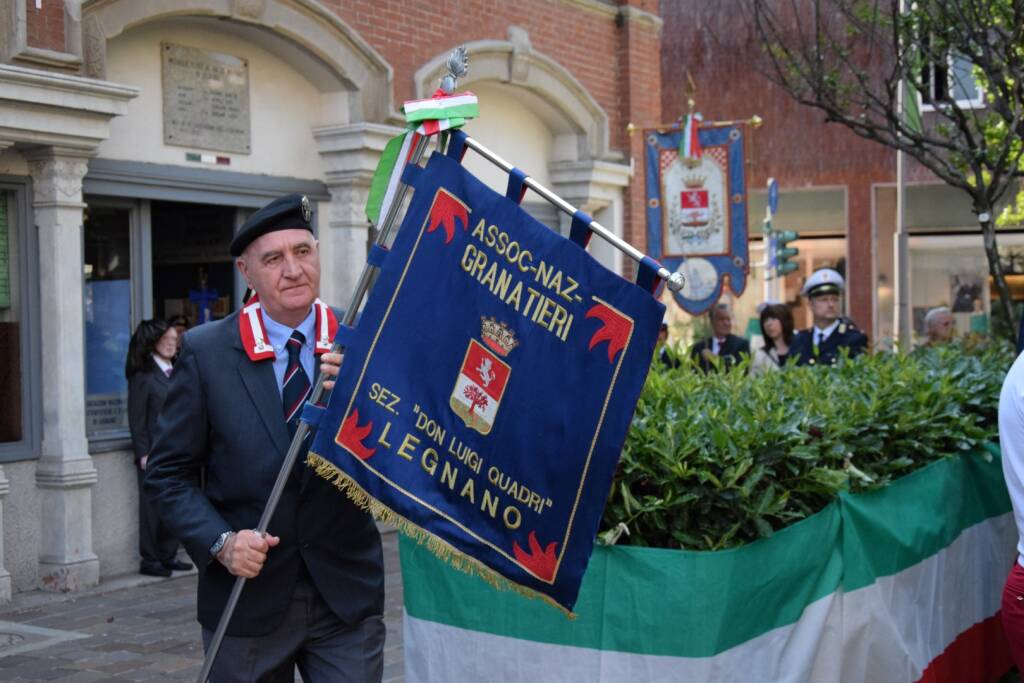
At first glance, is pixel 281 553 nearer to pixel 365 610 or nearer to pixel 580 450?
pixel 365 610

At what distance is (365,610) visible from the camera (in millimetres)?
3844

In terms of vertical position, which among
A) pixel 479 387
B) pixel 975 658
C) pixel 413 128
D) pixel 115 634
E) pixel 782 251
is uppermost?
pixel 782 251

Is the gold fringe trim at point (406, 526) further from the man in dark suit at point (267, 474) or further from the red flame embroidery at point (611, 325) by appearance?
the red flame embroidery at point (611, 325)

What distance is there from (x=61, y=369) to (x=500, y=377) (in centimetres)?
639

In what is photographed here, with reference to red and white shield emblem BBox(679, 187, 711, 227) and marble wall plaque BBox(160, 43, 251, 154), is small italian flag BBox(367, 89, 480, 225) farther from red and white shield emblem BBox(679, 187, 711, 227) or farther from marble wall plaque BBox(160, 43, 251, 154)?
red and white shield emblem BBox(679, 187, 711, 227)

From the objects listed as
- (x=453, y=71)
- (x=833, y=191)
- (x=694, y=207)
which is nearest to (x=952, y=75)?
(x=694, y=207)

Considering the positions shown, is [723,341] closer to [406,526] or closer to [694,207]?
[694,207]

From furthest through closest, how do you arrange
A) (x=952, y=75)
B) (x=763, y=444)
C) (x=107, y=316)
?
(x=952, y=75) → (x=107, y=316) → (x=763, y=444)

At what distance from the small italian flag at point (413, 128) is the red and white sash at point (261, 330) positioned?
408 millimetres

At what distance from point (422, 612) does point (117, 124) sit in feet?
20.7

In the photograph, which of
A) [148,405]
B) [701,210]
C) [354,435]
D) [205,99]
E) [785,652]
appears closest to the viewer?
[354,435]

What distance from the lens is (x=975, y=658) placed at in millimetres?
6484

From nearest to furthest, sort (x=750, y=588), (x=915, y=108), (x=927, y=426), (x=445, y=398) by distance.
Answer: (x=445, y=398)
(x=750, y=588)
(x=927, y=426)
(x=915, y=108)

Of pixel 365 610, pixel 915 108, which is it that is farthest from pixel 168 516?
pixel 915 108
